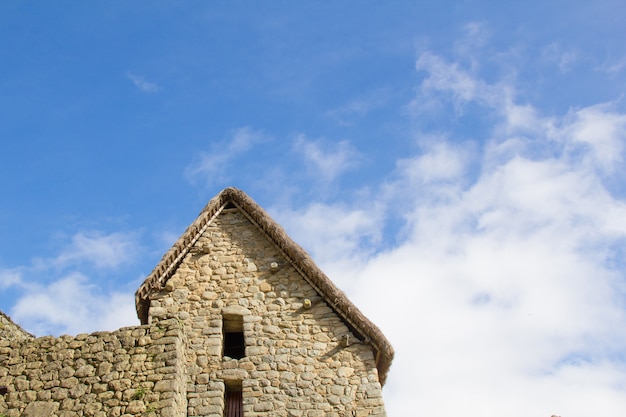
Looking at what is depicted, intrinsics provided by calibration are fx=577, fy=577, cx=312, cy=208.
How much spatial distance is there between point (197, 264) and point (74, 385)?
406 centimetres

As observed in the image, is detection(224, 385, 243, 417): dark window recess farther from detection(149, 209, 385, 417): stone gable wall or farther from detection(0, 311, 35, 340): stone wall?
detection(0, 311, 35, 340): stone wall

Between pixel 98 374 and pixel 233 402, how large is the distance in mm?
2648

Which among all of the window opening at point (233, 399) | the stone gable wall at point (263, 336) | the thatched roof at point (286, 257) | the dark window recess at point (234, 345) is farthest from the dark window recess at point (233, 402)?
the thatched roof at point (286, 257)

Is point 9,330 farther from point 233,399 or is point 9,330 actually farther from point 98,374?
point 233,399

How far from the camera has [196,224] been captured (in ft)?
44.1

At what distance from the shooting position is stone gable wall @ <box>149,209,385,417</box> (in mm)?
10711

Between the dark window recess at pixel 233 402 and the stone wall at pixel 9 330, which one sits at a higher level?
the stone wall at pixel 9 330

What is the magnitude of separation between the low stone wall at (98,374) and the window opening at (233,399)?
0.88m

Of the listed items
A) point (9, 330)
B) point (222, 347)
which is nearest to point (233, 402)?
point (222, 347)

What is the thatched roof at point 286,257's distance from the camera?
11508mm

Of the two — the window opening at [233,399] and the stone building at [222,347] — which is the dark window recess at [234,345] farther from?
the window opening at [233,399]

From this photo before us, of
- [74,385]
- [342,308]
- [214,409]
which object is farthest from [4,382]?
[342,308]

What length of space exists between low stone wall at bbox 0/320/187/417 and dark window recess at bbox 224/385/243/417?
2.86 ft

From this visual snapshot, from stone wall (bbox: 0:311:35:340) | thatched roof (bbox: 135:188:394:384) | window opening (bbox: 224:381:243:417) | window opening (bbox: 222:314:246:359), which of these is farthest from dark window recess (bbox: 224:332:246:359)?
stone wall (bbox: 0:311:35:340)
